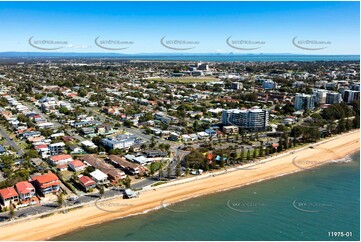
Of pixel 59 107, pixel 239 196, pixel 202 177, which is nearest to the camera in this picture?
pixel 239 196

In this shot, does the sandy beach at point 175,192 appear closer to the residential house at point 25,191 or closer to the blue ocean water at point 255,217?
the blue ocean water at point 255,217

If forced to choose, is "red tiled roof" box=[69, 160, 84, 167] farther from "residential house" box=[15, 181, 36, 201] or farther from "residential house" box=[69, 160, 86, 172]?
"residential house" box=[15, 181, 36, 201]

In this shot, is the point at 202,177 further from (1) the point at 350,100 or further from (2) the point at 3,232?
(1) the point at 350,100

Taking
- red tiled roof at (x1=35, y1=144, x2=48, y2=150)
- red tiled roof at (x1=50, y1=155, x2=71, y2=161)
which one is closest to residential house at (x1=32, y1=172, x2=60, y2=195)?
red tiled roof at (x1=50, y1=155, x2=71, y2=161)

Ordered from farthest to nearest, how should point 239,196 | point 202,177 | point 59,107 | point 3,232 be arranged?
point 59,107, point 202,177, point 239,196, point 3,232

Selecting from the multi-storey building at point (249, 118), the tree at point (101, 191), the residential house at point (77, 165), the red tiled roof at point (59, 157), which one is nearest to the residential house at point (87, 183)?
the tree at point (101, 191)

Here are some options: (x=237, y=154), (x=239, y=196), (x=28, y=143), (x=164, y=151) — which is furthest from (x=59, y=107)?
(x=239, y=196)

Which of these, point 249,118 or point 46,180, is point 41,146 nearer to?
point 46,180
